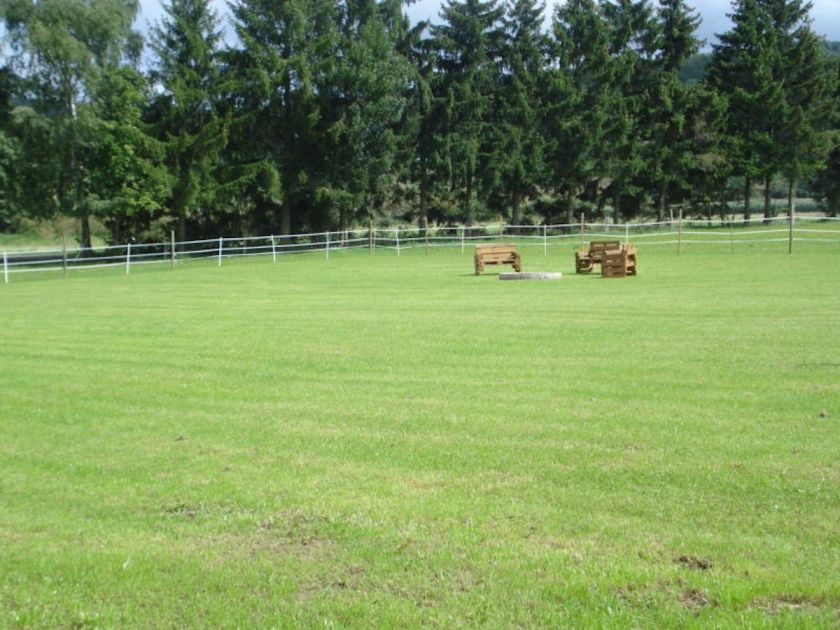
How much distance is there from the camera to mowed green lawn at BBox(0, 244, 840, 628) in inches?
152

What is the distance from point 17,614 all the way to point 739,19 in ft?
200

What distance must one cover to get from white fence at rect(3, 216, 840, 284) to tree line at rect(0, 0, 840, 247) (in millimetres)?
2024

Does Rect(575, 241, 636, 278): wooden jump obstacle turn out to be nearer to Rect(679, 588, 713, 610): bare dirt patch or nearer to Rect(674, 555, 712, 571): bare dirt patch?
Rect(674, 555, 712, 571): bare dirt patch

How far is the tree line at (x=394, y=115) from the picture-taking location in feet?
139

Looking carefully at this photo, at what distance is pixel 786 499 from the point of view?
4.95 meters

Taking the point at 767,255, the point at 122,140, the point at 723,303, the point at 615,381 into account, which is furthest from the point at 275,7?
the point at 615,381

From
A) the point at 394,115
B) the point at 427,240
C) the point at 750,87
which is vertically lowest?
the point at 427,240

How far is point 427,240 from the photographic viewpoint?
4197cm

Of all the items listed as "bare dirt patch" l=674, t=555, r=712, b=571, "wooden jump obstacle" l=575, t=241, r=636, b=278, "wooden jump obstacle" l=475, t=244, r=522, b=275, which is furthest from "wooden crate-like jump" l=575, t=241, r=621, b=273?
"bare dirt patch" l=674, t=555, r=712, b=571

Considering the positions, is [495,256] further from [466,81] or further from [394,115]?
[466,81]

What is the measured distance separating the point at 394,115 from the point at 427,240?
1000cm

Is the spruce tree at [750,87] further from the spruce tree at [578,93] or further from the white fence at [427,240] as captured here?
the spruce tree at [578,93]

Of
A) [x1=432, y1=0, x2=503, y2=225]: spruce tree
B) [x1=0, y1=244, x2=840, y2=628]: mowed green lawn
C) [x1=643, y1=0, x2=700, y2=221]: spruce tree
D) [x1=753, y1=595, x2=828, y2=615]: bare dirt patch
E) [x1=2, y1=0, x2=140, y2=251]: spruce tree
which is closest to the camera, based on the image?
[x1=753, y1=595, x2=828, y2=615]: bare dirt patch

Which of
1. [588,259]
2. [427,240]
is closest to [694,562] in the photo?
[588,259]
